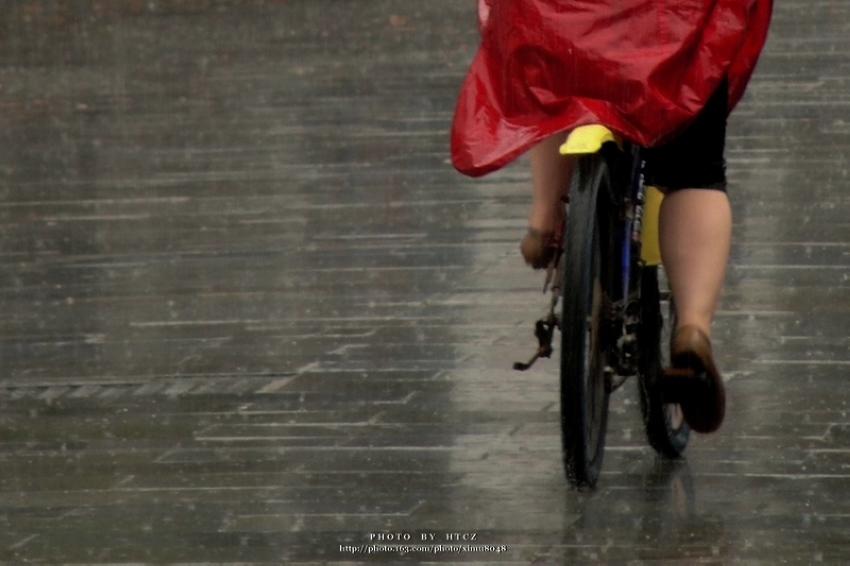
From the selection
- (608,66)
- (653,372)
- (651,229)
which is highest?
(608,66)

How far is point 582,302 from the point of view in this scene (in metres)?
5.04

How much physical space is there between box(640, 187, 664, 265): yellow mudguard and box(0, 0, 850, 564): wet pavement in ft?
1.76

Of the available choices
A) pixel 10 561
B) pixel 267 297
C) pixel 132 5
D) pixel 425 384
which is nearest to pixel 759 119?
pixel 267 297

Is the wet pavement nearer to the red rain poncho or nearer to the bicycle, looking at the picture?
the bicycle

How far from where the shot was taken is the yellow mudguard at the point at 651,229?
5543 millimetres

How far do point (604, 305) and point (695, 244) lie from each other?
0.28 meters

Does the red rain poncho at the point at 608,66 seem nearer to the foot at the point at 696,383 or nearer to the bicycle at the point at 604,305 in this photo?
the bicycle at the point at 604,305

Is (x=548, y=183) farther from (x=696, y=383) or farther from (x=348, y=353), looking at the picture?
(x=348, y=353)

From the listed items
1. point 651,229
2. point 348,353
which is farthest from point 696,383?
point 348,353

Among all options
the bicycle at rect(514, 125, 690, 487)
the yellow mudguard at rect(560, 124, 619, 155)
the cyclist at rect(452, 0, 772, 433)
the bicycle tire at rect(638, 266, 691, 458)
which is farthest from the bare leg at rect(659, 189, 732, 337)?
the yellow mudguard at rect(560, 124, 619, 155)

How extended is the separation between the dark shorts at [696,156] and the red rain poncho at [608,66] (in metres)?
0.12

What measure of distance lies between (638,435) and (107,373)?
1835mm

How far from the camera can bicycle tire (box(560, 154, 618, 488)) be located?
5.04 meters

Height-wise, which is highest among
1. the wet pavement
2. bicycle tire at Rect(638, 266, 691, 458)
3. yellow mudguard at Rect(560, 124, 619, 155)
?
yellow mudguard at Rect(560, 124, 619, 155)
